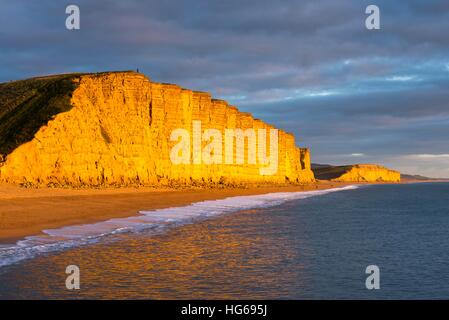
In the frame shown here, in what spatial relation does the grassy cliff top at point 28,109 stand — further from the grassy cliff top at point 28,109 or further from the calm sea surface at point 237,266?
the calm sea surface at point 237,266

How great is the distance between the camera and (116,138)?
60219mm

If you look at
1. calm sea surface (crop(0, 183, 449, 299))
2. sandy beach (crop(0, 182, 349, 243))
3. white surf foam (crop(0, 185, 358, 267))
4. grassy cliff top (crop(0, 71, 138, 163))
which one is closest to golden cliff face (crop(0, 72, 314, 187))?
grassy cliff top (crop(0, 71, 138, 163))

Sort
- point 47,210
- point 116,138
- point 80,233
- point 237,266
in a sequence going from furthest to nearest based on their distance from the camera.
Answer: point 116,138
point 47,210
point 80,233
point 237,266

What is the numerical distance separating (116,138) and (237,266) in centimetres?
4868

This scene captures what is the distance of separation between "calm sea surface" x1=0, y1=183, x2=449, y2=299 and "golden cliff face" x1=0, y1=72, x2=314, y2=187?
30811 millimetres

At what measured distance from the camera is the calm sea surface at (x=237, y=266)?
11.1 m

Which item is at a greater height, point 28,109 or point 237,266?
point 28,109

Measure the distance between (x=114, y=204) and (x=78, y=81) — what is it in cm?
2877

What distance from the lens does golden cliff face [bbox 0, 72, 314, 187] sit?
48844mm

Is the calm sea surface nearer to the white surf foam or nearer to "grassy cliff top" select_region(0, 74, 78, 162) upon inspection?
the white surf foam

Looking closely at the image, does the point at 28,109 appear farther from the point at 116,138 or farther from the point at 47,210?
the point at 47,210

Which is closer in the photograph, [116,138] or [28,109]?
[28,109]

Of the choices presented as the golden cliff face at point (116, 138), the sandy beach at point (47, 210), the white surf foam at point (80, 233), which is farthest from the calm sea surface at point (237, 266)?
the golden cliff face at point (116, 138)

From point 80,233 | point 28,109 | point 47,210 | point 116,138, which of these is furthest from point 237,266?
point 28,109
